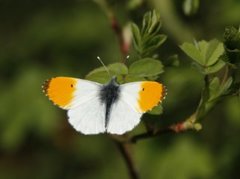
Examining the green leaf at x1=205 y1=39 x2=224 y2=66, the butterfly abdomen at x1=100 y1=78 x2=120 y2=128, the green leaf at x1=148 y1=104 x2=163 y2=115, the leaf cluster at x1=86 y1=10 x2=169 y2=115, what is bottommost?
the green leaf at x1=148 y1=104 x2=163 y2=115

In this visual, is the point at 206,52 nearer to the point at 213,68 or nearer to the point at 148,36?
the point at 213,68

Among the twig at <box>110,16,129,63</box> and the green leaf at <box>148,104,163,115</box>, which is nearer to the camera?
the green leaf at <box>148,104,163,115</box>

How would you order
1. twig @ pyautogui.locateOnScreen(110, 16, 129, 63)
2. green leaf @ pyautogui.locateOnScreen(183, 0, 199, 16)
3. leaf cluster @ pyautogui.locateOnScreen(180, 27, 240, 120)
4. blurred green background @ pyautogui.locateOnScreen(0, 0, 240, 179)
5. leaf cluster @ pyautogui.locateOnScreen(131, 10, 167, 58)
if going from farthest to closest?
blurred green background @ pyautogui.locateOnScreen(0, 0, 240, 179), twig @ pyautogui.locateOnScreen(110, 16, 129, 63), green leaf @ pyautogui.locateOnScreen(183, 0, 199, 16), leaf cluster @ pyautogui.locateOnScreen(131, 10, 167, 58), leaf cluster @ pyautogui.locateOnScreen(180, 27, 240, 120)

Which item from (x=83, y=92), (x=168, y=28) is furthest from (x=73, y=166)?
(x=83, y=92)

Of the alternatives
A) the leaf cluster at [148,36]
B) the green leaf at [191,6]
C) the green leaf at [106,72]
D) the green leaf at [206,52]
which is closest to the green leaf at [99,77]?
the green leaf at [106,72]

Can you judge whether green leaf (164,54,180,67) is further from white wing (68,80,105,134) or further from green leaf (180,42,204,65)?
white wing (68,80,105,134)

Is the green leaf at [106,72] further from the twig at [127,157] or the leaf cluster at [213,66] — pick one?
the twig at [127,157]

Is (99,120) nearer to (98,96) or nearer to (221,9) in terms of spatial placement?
(98,96)

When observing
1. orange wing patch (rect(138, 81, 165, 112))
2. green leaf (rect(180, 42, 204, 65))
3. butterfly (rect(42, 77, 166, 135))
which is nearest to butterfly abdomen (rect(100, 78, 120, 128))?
butterfly (rect(42, 77, 166, 135))
